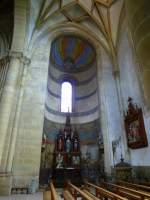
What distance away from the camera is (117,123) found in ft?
33.3

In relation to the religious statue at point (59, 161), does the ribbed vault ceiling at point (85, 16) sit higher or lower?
higher

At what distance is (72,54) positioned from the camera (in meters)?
14.6

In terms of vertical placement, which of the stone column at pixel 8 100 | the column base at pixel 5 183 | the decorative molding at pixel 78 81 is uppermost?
the decorative molding at pixel 78 81

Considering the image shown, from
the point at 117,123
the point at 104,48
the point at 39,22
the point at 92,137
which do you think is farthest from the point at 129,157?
the point at 39,22

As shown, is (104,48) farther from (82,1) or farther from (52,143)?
(52,143)

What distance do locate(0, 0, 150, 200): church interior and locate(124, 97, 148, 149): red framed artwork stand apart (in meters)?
0.05

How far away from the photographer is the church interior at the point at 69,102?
7.63 m

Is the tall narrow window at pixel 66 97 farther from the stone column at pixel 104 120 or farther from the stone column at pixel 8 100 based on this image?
the stone column at pixel 8 100

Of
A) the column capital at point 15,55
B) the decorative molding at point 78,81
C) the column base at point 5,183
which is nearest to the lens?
the column base at point 5,183

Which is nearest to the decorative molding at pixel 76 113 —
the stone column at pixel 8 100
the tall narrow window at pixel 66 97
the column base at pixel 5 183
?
the tall narrow window at pixel 66 97

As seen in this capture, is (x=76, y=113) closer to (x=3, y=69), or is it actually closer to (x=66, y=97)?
(x=66, y=97)

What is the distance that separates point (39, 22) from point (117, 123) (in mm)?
8943

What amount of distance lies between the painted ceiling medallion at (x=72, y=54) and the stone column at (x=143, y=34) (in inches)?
492

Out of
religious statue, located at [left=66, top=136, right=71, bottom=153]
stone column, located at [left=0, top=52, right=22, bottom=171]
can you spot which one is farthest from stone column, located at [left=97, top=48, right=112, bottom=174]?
stone column, located at [left=0, top=52, right=22, bottom=171]
